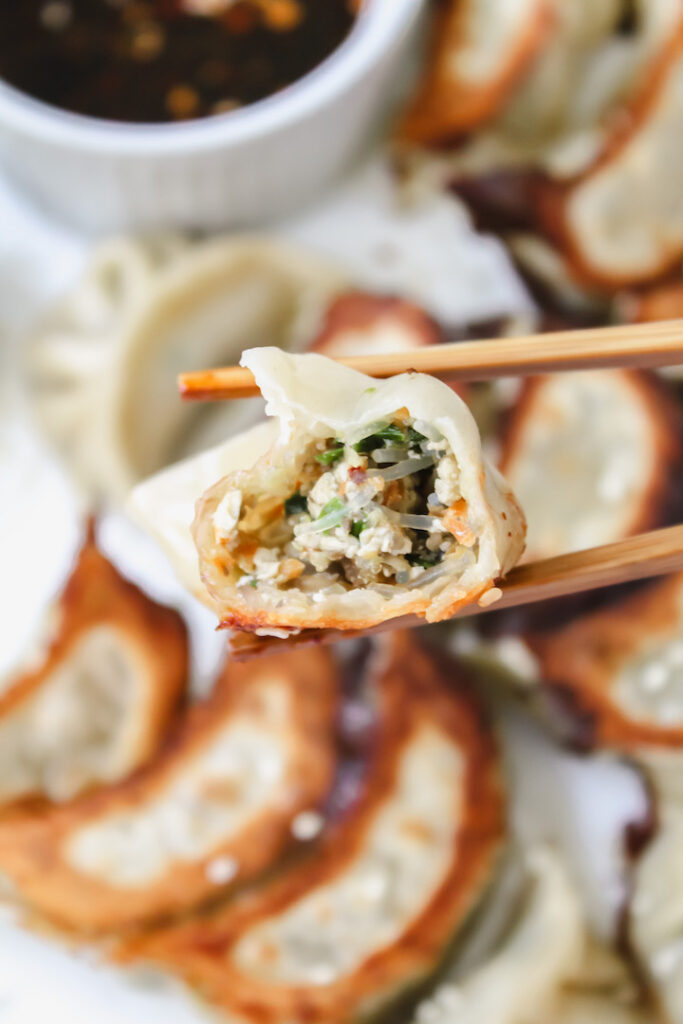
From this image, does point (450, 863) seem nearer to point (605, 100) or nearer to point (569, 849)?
→ point (569, 849)

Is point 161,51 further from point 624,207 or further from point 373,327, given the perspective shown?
point 624,207

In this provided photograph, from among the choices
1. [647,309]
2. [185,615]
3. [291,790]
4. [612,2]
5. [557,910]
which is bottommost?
[557,910]

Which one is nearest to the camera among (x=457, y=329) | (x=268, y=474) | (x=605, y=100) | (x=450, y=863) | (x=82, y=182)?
(x=268, y=474)

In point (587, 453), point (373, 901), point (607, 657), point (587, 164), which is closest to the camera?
point (373, 901)

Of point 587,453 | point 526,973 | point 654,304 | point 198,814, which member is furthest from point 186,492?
point 654,304

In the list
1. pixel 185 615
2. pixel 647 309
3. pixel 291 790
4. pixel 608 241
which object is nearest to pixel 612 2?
pixel 608 241

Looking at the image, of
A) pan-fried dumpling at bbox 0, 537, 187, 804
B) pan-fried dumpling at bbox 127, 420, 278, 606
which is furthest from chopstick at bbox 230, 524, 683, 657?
pan-fried dumpling at bbox 0, 537, 187, 804
